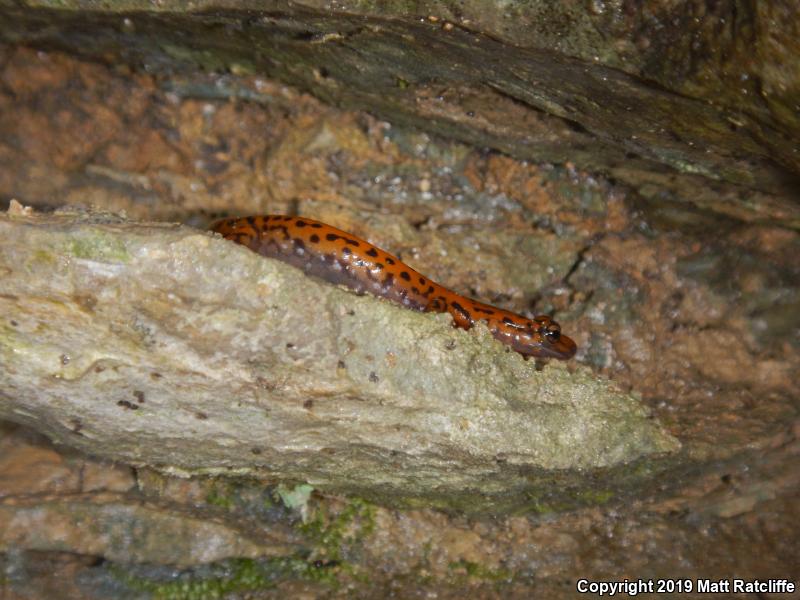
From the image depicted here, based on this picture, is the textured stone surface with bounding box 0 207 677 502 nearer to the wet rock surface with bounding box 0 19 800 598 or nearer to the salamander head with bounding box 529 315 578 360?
the wet rock surface with bounding box 0 19 800 598

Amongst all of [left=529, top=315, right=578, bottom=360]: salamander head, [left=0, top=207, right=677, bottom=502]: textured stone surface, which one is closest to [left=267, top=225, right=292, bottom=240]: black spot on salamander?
[left=0, top=207, right=677, bottom=502]: textured stone surface

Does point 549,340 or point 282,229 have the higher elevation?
point 282,229

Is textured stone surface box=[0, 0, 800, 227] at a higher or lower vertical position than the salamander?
higher

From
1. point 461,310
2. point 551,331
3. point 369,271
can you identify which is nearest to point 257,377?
point 369,271

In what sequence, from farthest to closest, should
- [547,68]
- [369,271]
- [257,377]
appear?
[369,271]
[547,68]
[257,377]

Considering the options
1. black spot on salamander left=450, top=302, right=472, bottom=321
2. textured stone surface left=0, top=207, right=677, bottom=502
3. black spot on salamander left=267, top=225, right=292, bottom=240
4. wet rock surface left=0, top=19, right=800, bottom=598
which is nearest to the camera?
textured stone surface left=0, top=207, right=677, bottom=502

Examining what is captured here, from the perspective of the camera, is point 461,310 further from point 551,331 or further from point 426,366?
point 426,366

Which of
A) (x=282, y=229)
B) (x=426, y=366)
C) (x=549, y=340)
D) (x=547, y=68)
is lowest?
(x=549, y=340)

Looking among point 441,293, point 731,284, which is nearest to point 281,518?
point 441,293
